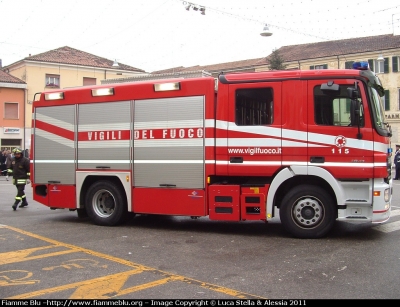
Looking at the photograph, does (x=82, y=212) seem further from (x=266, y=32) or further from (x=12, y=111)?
(x=12, y=111)

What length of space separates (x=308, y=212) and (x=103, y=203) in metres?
4.34

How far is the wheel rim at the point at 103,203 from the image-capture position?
31.2ft

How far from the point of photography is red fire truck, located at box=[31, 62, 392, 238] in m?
7.45

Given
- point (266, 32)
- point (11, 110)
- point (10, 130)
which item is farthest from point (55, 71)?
point (266, 32)

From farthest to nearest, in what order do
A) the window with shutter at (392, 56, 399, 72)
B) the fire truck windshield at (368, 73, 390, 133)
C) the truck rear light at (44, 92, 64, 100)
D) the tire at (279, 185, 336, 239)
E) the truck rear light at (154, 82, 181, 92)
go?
the window with shutter at (392, 56, 399, 72) → the truck rear light at (44, 92, 64, 100) → the truck rear light at (154, 82, 181, 92) → the tire at (279, 185, 336, 239) → the fire truck windshield at (368, 73, 390, 133)

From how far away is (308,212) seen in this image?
7.71 metres

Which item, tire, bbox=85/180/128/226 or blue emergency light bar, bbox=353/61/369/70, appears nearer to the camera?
blue emergency light bar, bbox=353/61/369/70

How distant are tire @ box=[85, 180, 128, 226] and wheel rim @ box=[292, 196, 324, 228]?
11.7 ft

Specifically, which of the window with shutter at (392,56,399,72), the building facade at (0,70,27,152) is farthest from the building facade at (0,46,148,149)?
the window with shutter at (392,56,399,72)

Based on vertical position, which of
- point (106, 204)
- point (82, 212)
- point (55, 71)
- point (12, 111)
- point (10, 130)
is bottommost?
point (82, 212)

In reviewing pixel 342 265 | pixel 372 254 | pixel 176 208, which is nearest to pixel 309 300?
pixel 342 265

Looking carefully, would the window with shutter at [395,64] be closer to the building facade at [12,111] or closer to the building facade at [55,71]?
the building facade at [55,71]

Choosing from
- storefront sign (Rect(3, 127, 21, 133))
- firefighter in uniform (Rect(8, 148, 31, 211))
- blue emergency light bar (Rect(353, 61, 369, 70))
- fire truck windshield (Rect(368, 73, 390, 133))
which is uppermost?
storefront sign (Rect(3, 127, 21, 133))

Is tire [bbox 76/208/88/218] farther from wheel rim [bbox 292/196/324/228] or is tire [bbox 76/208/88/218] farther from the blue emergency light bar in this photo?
the blue emergency light bar
